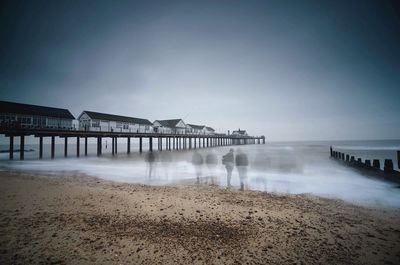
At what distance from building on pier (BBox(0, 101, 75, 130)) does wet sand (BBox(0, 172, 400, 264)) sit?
24847 mm

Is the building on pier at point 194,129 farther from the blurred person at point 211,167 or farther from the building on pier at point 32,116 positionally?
the blurred person at point 211,167

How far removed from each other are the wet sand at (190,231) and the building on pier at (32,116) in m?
24.8

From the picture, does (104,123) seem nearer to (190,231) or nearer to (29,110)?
(29,110)

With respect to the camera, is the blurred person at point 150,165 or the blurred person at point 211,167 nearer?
the blurred person at point 211,167

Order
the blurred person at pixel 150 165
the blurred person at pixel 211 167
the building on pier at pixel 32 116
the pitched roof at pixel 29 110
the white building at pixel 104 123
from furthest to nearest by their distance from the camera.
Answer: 1. the white building at pixel 104 123
2. the pitched roof at pixel 29 110
3. the building on pier at pixel 32 116
4. the blurred person at pixel 150 165
5. the blurred person at pixel 211 167

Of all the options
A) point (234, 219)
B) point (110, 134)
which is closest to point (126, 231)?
point (234, 219)

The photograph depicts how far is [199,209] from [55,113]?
3743cm

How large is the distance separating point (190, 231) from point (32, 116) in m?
36.2

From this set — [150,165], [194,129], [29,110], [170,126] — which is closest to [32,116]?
[29,110]

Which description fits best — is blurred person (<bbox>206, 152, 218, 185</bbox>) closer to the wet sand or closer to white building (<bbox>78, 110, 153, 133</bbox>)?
the wet sand

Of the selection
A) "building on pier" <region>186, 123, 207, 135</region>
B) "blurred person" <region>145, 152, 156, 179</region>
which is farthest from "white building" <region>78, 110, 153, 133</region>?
"building on pier" <region>186, 123, 207, 135</region>

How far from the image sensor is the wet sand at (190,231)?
13.8 feet

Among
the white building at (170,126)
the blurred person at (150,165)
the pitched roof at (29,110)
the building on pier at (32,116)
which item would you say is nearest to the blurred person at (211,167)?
the blurred person at (150,165)

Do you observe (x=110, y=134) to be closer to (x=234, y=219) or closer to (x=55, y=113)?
(x=55, y=113)
